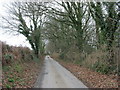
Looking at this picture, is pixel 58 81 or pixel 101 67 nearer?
pixel 58 81

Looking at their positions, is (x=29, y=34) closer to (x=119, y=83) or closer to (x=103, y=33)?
(x=103, y=33)

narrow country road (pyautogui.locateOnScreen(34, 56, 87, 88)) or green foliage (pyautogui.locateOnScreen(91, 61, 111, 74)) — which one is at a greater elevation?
green foliage (pyautogui.locateOnScreen(91, 61, 111, 74))

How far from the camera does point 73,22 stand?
18594 mm

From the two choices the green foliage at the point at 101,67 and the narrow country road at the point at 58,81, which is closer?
the narrow country road at the point at 58,81

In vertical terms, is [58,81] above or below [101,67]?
below

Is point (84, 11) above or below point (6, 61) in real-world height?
above

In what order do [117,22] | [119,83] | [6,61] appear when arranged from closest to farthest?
[119,83], [6,61], [117,22]

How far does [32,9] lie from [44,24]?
8.86m

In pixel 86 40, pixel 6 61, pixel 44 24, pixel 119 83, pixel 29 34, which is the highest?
pixel 44 24

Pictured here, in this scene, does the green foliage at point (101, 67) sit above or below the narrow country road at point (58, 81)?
above

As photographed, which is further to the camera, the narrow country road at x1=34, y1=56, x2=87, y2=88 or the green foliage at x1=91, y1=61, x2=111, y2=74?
the green foliage at x1=91, y1=61, x2=111, y2=74

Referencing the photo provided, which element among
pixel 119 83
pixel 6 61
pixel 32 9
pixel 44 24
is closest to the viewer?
pixel 119 83

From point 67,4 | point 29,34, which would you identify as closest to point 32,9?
point 67,4

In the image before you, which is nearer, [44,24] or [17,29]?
[17,29]
